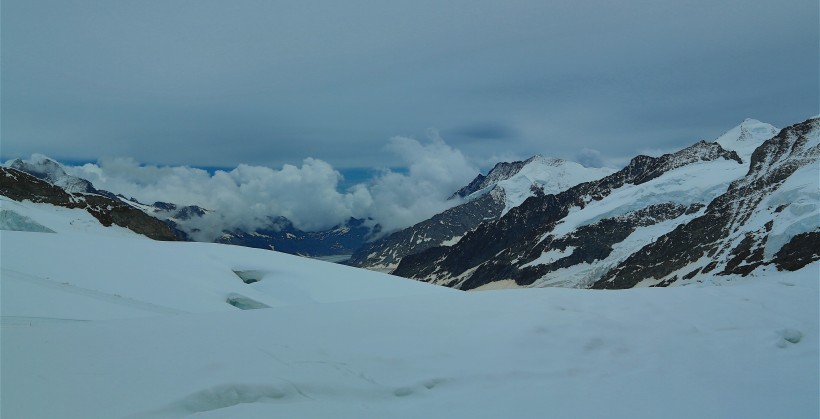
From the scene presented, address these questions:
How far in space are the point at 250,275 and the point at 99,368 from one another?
13.6m

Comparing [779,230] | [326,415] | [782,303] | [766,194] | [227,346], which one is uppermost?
[766,194]

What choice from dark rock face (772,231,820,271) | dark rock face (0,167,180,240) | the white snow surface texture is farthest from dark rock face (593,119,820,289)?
dark rock face (0,167,180,240)

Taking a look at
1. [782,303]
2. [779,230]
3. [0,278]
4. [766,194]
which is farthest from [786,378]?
[766,194]

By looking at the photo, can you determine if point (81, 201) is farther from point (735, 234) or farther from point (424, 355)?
point (735, 234)

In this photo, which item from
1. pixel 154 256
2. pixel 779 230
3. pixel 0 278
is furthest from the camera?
pixel 779 230

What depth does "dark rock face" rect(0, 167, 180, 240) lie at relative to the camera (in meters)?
62.3

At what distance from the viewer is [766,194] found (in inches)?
4619

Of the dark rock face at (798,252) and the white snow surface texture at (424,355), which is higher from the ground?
the dark rock face at (798,252)

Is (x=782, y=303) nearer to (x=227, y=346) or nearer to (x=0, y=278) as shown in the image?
(x=227, y=346)

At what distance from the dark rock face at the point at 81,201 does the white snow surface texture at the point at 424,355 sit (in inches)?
2310

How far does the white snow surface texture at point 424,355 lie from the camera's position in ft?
21.4

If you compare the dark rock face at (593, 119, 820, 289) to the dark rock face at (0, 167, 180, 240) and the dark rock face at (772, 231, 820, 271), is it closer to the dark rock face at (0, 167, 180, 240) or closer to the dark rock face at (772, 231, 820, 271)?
the dark rock face at (772, 231, 820, 271)

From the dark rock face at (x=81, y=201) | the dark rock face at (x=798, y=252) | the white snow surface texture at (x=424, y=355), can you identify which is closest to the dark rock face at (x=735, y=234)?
the dark rock face at (x=798, y=252)

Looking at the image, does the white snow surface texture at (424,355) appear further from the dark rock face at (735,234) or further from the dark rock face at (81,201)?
the dark rock face at (735,234)
